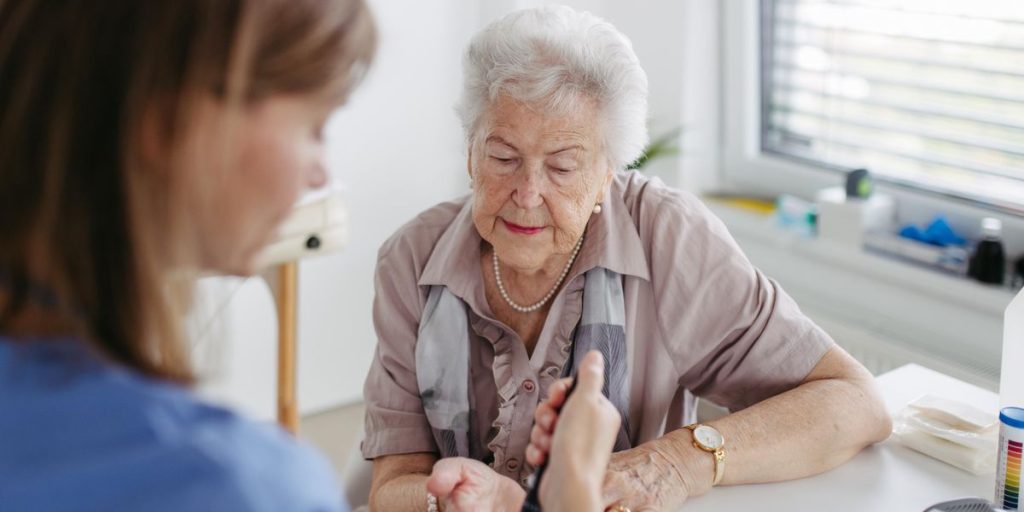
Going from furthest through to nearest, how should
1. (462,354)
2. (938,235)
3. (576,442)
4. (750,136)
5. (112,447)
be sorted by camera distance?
(750,136), (938,235), (462,354), (576,442), (112,447)

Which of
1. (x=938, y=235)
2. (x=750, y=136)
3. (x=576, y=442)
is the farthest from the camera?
(x=750, y=136)

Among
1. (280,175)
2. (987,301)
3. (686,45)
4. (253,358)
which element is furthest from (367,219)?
(280,175)

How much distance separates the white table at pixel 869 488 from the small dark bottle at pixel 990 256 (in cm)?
97

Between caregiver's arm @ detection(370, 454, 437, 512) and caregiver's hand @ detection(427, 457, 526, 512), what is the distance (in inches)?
2.7

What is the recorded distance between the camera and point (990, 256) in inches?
93.4

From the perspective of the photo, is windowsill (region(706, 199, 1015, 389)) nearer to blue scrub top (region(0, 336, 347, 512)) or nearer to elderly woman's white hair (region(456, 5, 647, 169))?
elderly woman's white hair (region(456, 5, 647, 169))

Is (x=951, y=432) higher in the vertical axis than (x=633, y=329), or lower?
lower

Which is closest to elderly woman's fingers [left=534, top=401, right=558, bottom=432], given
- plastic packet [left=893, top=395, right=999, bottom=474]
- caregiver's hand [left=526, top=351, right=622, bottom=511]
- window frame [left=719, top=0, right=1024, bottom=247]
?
caregiver's hand [left=526, top=351, right=622, bottom=511]

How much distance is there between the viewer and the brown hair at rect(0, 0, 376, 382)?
2.21ft

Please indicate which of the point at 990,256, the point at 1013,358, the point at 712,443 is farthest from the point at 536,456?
the point at 990,256

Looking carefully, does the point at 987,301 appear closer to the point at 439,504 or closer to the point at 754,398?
the point at 754,398

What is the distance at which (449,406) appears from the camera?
5.41 ft

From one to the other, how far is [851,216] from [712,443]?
1374 mm

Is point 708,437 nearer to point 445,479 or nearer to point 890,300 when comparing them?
point 445,479
